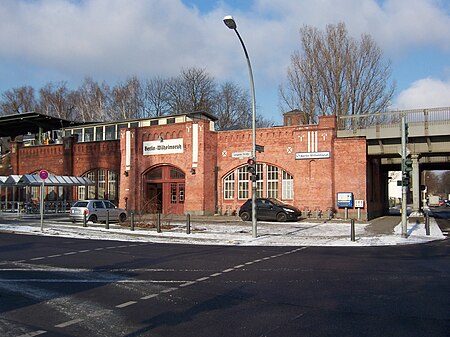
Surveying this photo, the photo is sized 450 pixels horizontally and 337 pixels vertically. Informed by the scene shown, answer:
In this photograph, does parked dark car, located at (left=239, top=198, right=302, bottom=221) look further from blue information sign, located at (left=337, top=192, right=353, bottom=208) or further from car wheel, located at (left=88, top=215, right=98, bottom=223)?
car wheel, located at (left=88, top=215, right=98, bottom=223)

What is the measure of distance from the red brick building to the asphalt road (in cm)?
1650

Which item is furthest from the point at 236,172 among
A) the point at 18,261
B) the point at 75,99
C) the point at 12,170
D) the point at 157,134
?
the point at 75,99

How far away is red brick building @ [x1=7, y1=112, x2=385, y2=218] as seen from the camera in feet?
102

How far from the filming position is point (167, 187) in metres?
37.2

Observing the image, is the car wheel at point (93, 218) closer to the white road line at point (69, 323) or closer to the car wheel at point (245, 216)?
the car wheel at point (245, 216)

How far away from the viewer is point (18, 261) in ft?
42.0

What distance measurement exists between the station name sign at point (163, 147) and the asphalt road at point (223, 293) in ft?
71.3

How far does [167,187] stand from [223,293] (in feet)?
95.6

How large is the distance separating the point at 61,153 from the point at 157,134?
1241cm

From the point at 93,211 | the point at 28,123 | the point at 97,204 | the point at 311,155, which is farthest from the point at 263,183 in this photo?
the point at 28,123

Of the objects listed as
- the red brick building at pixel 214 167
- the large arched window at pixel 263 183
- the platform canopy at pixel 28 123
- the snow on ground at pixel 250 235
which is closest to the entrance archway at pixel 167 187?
the red brick building at pixel 214 167

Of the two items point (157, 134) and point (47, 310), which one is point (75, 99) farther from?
point (47, 310)

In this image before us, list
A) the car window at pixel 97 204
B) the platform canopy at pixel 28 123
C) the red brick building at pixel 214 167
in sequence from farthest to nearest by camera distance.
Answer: the platform canopy at pixel 28 123
the red brick building at pixel 214 167
the car window at pixel 97 204

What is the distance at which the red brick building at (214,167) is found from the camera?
3103cm
